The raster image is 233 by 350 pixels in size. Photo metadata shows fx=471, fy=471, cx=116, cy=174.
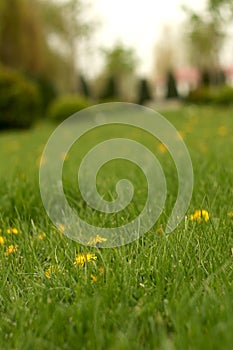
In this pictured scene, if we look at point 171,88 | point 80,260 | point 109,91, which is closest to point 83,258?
point 80,260

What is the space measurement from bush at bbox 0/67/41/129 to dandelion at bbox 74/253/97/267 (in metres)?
13.7

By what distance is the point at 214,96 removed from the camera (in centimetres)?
2438

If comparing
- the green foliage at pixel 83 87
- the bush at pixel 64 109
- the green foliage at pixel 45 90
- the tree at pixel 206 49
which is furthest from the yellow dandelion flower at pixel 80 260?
the green foliage at pixel 83 87

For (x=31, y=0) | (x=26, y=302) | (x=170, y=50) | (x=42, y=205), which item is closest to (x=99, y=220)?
(x=42, y=205)

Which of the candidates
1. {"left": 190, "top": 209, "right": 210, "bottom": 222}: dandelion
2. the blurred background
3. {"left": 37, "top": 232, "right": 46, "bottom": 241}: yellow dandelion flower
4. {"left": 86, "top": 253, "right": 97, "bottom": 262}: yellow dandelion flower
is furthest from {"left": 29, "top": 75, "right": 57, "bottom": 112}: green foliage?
{"left": 86, "top": 253, "right": 97, "bottom": 262}: yellow dandelion flower

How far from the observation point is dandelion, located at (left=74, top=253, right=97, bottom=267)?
1.73 metres

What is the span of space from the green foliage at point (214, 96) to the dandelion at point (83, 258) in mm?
19984

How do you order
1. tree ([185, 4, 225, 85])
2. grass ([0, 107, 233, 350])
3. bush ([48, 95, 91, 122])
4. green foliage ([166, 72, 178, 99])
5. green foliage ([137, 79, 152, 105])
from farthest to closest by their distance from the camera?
green foliage ([166, 72, 178, 99]) < green foliage ([137, 79, 152, 105]) < tree ([185, 4, 225, 85]) < bush ([48, 95, 91, 122]) < grass ([0, 107, 233, 350])

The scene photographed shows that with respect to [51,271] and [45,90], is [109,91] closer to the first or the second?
[45,90]

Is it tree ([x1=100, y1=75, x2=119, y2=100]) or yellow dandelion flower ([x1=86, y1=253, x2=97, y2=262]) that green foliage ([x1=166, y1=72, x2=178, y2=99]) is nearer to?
tree ([x1=100, y1=75, x2=119, y2=100])

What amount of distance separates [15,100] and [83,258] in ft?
45.4

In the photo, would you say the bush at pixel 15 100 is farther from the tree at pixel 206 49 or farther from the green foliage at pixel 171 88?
the green foliage at pixel 171 88

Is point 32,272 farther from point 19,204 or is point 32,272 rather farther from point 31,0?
point 31,0

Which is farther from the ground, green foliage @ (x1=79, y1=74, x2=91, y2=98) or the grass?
the grass
